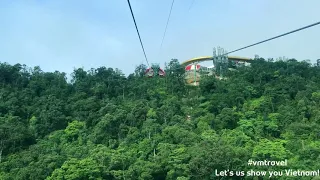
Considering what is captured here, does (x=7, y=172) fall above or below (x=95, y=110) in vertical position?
below

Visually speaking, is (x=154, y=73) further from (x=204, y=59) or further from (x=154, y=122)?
(x=154, y=122)

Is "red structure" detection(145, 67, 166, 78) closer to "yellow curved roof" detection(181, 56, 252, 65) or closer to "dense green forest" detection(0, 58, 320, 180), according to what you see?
"dense green forest" detection(0, 58, 320, 180)

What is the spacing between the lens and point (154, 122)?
56.6 feet

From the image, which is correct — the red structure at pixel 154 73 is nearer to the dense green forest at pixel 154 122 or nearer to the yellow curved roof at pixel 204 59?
the dense green forest at pixel 154 122

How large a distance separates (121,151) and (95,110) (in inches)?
225

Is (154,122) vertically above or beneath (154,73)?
beneath

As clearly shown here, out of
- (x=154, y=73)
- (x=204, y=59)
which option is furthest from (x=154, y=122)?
(x=204, y=59)

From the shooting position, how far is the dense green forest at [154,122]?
504 inches

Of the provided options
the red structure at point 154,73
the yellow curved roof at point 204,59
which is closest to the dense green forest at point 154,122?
the red structure at point 154,73

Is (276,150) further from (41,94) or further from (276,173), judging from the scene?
(41,94)

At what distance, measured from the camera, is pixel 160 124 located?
17.8 metres

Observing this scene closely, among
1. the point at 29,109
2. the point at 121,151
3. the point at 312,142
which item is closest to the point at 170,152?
the point at 121,151

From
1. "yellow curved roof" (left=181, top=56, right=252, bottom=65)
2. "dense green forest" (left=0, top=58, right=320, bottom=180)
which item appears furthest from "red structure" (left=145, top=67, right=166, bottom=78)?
"yellow curved roof" (left=181, top=56, right=252, bottom=65)

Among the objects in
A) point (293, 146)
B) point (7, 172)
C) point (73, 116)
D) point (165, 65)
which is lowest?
point (7, 172)
